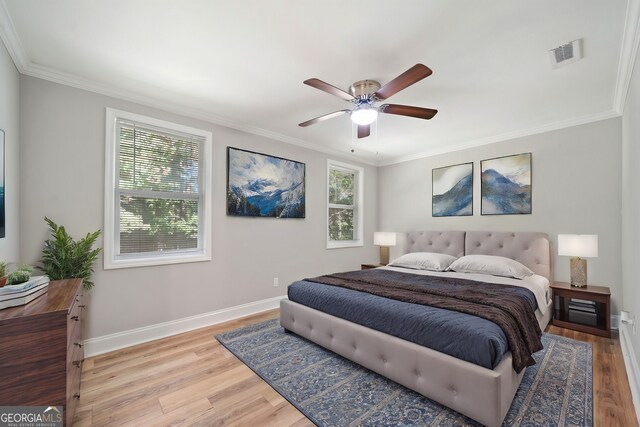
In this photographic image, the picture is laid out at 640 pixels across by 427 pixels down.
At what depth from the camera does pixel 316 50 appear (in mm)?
2084

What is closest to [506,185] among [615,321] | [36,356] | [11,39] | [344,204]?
[615,321]

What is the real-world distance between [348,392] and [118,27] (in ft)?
9.72

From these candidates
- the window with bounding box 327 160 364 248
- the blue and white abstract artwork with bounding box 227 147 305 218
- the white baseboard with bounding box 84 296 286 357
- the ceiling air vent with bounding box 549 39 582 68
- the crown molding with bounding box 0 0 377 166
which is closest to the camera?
the crown molding with bounding box 0 0 377 166

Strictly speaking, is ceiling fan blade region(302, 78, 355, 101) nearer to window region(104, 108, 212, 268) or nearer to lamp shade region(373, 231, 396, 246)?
window region(104, 108, 212, 268)

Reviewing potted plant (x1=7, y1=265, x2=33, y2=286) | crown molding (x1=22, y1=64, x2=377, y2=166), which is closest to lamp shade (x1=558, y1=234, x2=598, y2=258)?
crown molding (x1=22, y1=64, x2=377, y2=166)

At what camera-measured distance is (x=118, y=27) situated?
1.88 meters

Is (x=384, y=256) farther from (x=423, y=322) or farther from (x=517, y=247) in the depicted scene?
(x=423, y=322)

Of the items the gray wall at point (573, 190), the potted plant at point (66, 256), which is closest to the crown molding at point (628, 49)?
the gray wall at point (573, 190)

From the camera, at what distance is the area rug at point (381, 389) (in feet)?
5.66

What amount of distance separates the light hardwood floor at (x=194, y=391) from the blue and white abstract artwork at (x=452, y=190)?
2122mm

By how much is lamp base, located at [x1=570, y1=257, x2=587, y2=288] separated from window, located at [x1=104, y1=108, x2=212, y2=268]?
13.9ft

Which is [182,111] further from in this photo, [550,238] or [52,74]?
[550,238]

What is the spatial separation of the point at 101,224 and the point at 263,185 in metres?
1.83

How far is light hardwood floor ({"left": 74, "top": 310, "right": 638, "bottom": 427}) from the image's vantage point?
1747mm
